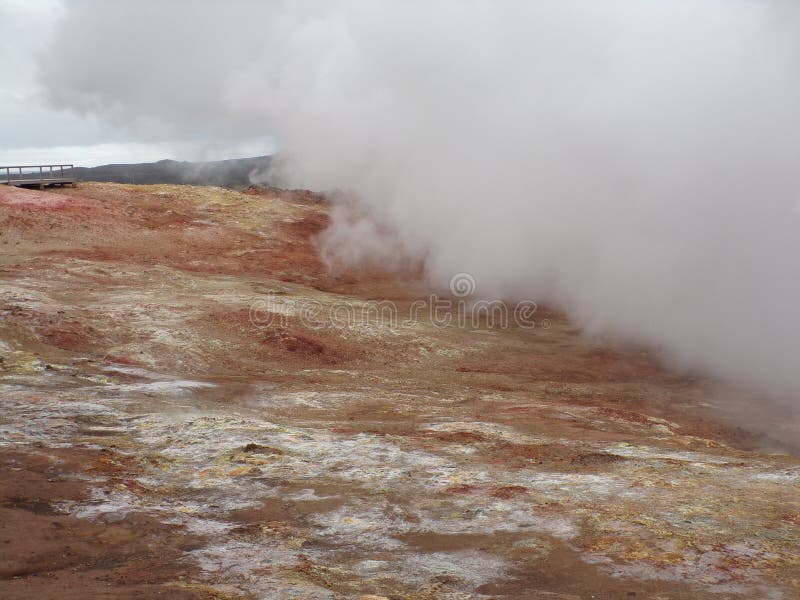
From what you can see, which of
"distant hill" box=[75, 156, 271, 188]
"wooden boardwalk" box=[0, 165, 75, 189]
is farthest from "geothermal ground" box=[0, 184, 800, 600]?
"distant hill" box=[75, 156, 271, 188]

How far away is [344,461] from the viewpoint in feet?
31.6

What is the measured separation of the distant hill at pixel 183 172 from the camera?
70125mm

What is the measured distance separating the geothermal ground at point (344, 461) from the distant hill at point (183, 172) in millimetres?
48079

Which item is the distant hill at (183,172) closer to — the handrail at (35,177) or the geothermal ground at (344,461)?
the handrail at (35,177)

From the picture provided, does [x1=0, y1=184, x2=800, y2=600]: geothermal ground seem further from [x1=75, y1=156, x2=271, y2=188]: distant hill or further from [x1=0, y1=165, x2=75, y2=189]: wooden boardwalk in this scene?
[x1=75, y1=156, x2=271, y2=188]: distant hill

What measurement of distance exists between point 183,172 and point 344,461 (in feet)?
239

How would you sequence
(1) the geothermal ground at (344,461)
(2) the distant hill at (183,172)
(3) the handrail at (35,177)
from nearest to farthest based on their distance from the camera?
(1) the geothermal ground at (344,461), (3) the handrail at (35,177), (2) the distant hill at (183,172)

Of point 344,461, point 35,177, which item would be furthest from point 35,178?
point 344,461

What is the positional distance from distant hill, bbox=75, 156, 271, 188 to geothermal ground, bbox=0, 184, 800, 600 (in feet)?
158

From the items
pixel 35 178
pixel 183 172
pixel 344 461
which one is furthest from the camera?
pixel 183 172

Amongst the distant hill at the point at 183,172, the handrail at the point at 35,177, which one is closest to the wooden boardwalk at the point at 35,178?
the handrail at the point at 35,177

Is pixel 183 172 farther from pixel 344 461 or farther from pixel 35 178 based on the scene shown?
pixel 344 461

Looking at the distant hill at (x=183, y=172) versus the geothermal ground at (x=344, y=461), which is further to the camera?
the distant hill at (x=183, y=172)

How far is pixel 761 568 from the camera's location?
6578 mm
